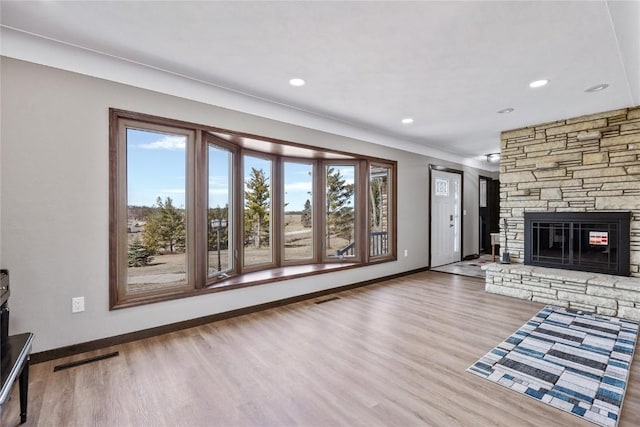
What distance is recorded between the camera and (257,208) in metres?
4.26

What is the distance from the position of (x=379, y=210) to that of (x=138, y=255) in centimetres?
381

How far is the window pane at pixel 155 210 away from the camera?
2.85 m

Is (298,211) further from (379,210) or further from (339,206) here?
→ (379,210)

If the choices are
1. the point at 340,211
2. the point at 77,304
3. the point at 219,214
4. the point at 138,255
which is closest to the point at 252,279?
the point at 219,214

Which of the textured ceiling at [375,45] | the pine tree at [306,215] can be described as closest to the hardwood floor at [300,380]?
the pine tree at [306,215]

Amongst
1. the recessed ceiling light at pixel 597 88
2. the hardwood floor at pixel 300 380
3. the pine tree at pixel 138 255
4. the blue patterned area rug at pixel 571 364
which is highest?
the recessed ceiling light at pixel 597 88

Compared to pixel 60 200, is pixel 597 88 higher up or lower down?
higher up

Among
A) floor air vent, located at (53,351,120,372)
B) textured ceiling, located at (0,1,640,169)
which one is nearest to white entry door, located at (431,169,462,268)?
textured ceiling, located at (0,1,640,169)

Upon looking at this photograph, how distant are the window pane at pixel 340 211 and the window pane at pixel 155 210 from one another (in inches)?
92.0

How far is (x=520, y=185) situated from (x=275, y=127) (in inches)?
154

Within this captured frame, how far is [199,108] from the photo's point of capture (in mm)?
3143

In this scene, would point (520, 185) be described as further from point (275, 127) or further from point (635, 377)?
point (275, 127)

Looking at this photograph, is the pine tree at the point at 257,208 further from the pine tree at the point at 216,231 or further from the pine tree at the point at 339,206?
the pine tree at the point at 339,206

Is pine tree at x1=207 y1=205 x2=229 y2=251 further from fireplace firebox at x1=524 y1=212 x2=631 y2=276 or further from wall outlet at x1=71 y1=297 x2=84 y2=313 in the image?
fireplace firebox at x1=524 y1=212 x2=631 y2=276
